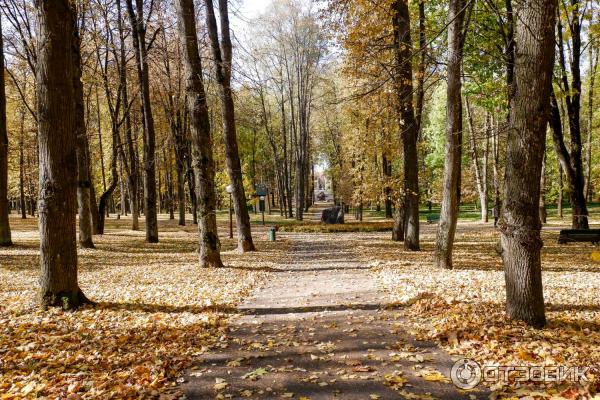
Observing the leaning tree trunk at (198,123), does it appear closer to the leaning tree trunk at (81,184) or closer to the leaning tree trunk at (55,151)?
the leaning tree trunk at (55,151)

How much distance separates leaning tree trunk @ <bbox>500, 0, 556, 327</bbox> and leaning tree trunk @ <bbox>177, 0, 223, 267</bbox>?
286 inches

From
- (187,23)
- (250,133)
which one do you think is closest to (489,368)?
(187,23)

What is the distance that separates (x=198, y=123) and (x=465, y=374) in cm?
835

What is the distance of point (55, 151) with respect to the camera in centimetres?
626

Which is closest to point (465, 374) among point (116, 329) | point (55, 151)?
point (116, 329)

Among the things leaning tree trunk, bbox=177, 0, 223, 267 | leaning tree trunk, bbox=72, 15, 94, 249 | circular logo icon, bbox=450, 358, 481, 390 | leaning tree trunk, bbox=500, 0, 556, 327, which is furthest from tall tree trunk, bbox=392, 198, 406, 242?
circular logo icon, bbox=450, 358, 481, 390

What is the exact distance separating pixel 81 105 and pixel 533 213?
51.3ft

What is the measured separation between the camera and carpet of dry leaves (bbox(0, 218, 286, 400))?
404 cm

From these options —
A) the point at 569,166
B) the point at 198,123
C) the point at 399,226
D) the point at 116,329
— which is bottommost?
the point at 116,329

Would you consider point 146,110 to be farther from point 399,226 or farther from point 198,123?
point 399,226

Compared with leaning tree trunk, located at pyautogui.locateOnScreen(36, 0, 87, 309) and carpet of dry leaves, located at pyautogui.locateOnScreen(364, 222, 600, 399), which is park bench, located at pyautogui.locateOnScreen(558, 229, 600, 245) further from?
leaning tree trunk, located at pyautogui.locateOnScreen(36, 0, 87, 309)
